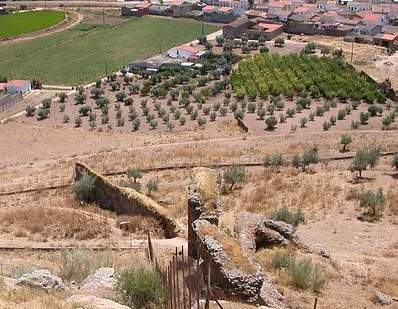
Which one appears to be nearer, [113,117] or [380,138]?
[380,138]

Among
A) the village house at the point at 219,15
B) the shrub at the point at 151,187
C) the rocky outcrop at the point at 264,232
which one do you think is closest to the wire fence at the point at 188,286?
the rocky outcrop at the point at 264,232

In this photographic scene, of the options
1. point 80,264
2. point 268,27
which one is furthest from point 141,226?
point 268,27

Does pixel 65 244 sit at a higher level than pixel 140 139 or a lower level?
higher

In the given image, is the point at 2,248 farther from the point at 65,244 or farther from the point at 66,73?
the point at 66,73

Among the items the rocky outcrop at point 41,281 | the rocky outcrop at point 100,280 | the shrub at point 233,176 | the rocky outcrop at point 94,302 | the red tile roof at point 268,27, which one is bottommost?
the shrub at point 233,176

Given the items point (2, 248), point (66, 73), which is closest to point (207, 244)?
point (2, 248)

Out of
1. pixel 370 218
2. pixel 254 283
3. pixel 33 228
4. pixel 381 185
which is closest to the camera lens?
pixel 254 283

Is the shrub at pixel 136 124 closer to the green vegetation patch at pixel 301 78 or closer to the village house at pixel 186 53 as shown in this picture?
the green vegetation patch at pixel 301 78
